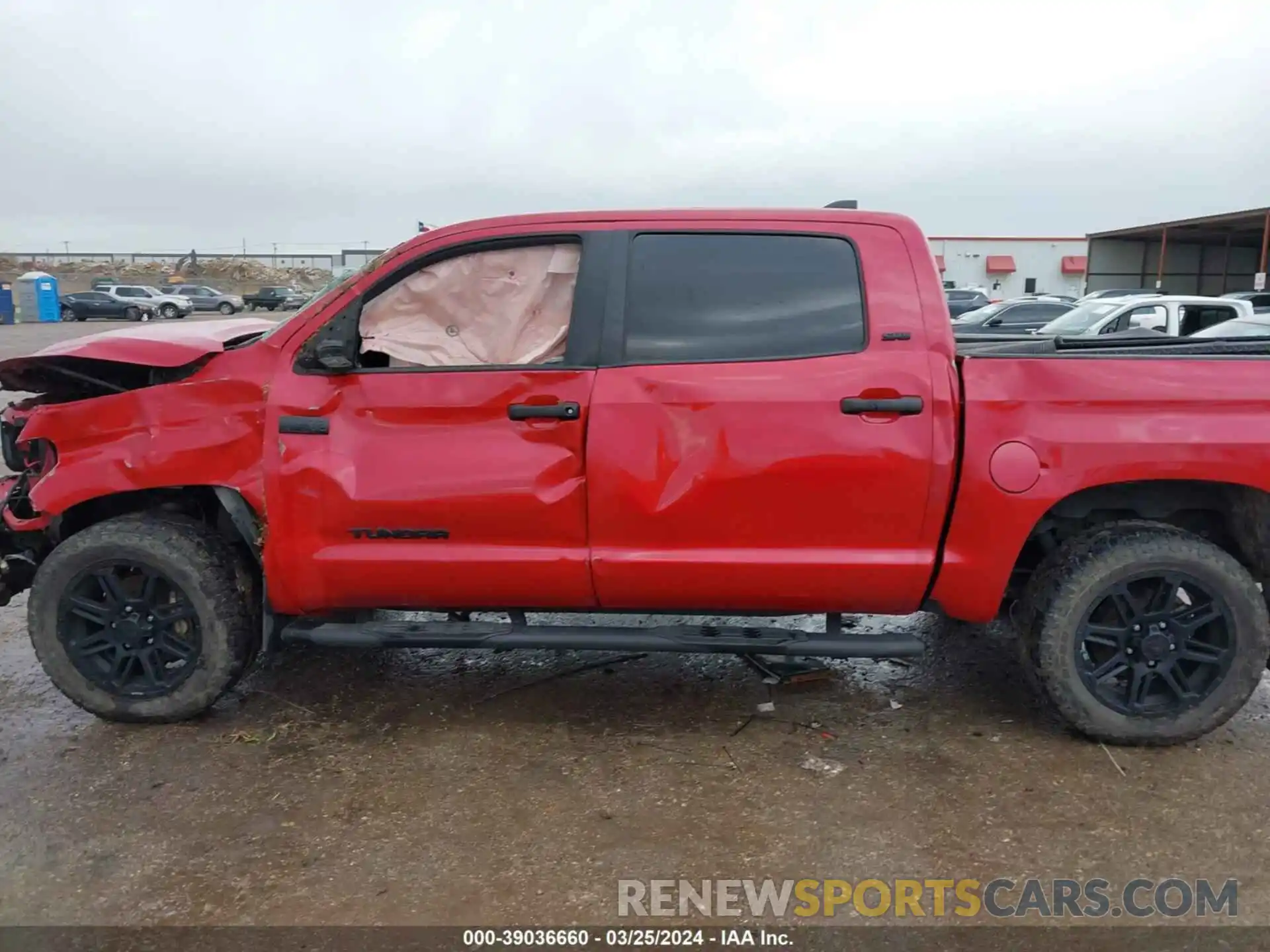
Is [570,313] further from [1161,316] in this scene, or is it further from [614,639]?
[1161,316]

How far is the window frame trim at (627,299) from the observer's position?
11.1 ft

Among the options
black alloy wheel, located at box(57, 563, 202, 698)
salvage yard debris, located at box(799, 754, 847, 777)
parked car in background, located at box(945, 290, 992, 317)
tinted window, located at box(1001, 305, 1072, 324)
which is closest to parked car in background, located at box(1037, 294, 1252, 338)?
tinted window, located at box(1001, 305, 1072, 324)

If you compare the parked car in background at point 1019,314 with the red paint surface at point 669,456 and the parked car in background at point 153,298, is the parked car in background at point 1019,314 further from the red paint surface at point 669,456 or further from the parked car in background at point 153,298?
the parked car in background at point 153,298

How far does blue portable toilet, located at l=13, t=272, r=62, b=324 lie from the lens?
35.5 meters

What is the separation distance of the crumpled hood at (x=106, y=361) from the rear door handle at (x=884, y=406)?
7.96 ft

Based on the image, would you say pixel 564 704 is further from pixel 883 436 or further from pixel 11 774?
pixel 11 774

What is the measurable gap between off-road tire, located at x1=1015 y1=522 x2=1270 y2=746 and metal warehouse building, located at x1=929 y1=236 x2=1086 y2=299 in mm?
48194

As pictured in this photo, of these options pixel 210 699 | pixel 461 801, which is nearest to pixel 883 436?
pixel 461 801

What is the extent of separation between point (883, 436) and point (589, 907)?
1811 millimetres

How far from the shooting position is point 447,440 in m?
3.46

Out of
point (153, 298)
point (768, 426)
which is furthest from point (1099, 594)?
point (153, 298)

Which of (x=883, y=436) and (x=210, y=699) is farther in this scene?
(x=210, y=699)

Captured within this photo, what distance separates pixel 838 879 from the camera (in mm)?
2791

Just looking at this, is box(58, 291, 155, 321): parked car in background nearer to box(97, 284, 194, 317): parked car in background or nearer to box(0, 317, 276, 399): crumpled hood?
box(97, 284, 194, 317): parked car in background
